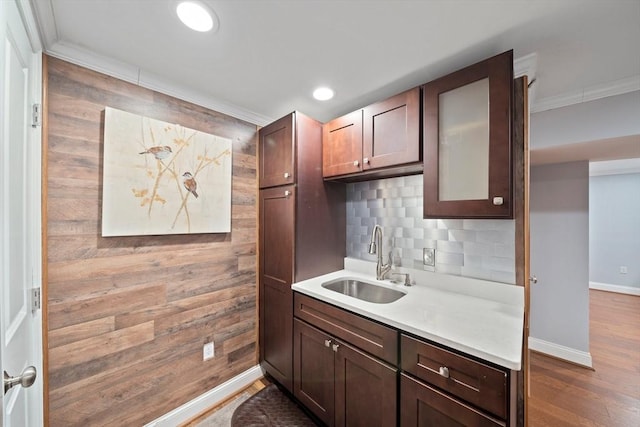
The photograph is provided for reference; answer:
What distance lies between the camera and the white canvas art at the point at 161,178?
1411 millimetres

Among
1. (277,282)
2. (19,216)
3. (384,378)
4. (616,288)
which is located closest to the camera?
(19,216)

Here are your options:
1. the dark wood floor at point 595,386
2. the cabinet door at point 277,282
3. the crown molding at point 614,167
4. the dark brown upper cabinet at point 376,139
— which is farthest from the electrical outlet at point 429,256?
the crown molding at point 614,167

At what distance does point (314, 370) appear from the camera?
1610mm

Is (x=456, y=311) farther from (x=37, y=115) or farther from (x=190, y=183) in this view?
(x=37, y=115)

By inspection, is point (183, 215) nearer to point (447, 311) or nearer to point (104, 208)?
point (104, 208)

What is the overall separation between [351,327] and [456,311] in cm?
59

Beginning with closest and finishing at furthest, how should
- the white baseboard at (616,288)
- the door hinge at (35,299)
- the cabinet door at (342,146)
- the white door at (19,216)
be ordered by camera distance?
the white door at (19,216) → the door hinge at (35,299) → the cabinet door at (342,146) → the white baseboard at (616,288)

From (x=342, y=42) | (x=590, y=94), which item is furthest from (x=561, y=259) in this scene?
(x=342, y=42)

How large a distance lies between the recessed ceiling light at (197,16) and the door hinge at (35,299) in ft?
4.75

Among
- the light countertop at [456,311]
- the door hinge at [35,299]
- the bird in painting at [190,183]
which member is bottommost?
the light countertop at [456,311]

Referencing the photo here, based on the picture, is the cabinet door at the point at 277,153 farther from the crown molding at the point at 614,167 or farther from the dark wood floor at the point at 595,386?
the crown molding at the point at 614,167

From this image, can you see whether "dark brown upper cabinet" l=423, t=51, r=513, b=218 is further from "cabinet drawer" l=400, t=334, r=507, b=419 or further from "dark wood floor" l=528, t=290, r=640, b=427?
"dark wood floor" l=528, t=290, r=640, b=427

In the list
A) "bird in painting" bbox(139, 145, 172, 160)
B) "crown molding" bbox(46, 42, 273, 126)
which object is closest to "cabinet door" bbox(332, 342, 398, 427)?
"bird in painting" bbox(139, 145, 172, 160)

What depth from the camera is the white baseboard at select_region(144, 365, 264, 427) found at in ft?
5.28
